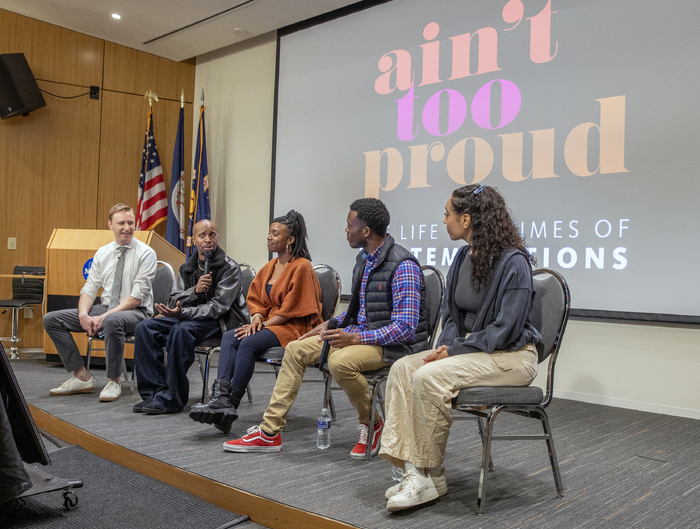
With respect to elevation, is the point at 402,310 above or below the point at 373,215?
below

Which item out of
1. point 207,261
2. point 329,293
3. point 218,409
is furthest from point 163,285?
point 218,409

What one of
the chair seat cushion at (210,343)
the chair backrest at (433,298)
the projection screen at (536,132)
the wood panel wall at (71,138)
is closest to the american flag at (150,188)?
the wood panel wall at (71,138)

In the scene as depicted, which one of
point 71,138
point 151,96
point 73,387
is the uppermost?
point 151,96

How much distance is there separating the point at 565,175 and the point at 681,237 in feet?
2.67

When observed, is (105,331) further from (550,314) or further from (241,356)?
(550,314)

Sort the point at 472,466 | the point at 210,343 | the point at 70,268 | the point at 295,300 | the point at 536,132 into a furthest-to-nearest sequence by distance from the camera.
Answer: the point at 70,268
the point at 536,132
the point at 210,343
the point at 295,300
the point at 472,466

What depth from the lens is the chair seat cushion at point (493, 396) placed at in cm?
190

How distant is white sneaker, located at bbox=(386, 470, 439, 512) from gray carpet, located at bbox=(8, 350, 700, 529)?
42 mm

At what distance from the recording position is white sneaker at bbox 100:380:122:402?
340 cm

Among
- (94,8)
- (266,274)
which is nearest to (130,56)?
(94,8)

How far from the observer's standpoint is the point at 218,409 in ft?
8.52

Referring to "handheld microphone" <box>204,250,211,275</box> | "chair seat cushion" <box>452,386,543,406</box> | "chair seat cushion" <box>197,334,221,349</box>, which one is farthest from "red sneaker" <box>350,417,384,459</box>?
"handheld microphone" <box>204,250,211,275</box>

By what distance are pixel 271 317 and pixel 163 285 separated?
4.21 feet

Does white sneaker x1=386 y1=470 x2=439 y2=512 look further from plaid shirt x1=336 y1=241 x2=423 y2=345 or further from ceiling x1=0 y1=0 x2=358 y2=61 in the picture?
ceiling x1=0 y1=0 x2=358 y2=61
